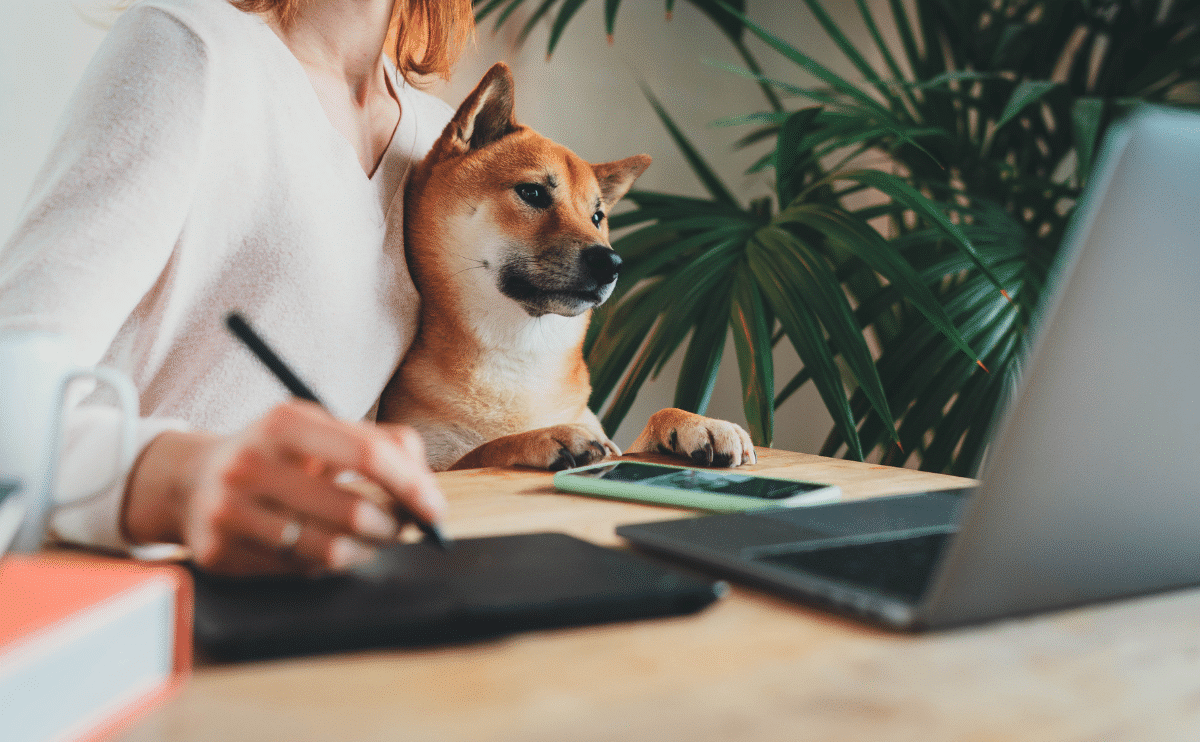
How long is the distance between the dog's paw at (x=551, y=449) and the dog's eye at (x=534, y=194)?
47 centimetres

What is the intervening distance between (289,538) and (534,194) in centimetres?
99

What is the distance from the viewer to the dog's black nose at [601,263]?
4.09ft

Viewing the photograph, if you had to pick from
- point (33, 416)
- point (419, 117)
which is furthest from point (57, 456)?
point (419, 117)

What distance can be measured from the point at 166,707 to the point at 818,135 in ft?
4.64

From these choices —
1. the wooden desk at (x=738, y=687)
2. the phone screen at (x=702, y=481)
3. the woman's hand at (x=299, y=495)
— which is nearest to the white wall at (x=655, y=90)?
the phone screen at (x=702, y=481)

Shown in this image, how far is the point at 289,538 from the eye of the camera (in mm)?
381

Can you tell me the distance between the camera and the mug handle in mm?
418

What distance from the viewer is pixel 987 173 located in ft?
6.15

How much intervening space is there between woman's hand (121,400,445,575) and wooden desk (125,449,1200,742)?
75 millimetres

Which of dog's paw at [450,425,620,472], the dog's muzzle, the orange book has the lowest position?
dog's paw at [450,425,620,472]

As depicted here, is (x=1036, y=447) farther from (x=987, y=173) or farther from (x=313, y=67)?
(x=987, y=173)

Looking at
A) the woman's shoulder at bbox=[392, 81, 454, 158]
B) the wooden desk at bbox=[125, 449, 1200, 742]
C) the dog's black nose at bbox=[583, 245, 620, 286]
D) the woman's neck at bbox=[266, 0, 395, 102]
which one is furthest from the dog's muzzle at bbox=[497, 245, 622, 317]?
the wooden desk at bbox=[125, 449, 1200, 742]

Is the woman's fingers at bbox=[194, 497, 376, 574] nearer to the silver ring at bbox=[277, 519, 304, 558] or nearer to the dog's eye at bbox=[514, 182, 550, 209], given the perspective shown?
the silver ring at bbox=[277, 519, 304, 558]

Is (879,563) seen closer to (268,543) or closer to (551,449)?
(268,543)
